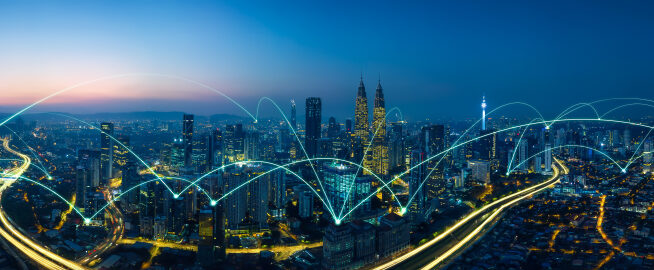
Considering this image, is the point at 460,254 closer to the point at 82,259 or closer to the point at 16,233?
the point at 82,259

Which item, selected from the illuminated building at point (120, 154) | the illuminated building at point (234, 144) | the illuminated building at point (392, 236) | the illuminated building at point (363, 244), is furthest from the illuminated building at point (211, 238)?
the illuminated building at point (234, 144)

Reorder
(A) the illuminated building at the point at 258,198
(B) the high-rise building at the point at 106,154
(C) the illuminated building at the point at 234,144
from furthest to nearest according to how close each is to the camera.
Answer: (C) the illuminated building at the point at 234,144, (B) the high-rise building at the point at 106,154, (A) the illuminated building at the point at 258,198

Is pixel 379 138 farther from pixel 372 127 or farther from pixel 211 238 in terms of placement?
pixel 211 238

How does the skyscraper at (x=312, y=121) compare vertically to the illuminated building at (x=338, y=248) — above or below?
above

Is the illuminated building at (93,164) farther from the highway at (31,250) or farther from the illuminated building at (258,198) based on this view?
the illuminated building at (258,198)

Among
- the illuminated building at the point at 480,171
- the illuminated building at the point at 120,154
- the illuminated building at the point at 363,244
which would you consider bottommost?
the illuminated building at the point at 363,244

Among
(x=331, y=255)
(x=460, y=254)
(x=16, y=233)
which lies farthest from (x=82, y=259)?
(x=460, y=254)
